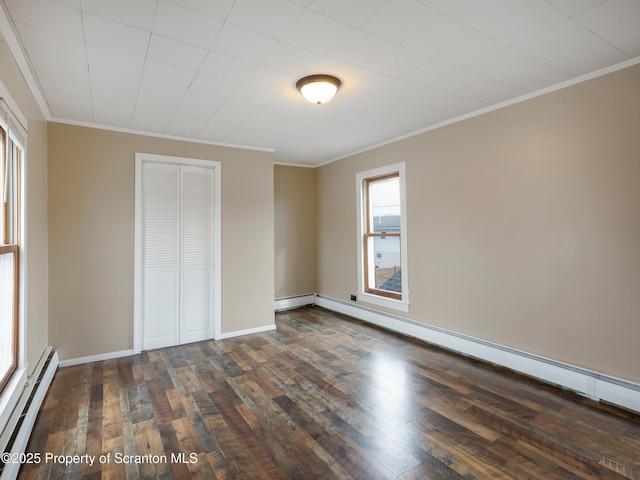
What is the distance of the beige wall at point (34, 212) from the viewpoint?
7.94 feet

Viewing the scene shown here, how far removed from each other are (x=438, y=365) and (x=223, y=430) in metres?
2.22

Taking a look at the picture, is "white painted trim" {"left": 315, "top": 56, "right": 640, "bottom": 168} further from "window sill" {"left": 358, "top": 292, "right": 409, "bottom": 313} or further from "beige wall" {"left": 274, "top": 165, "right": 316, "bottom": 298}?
"window sill" {"left": 358, "top": 292, "right": 409, "bottom": 313}

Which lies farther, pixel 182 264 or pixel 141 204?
pixel 182 264

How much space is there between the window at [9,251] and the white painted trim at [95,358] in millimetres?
1399

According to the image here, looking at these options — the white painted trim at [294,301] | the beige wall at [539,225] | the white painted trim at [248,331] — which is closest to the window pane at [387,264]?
the beige wall at [539,225]

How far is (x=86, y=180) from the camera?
3.69 m

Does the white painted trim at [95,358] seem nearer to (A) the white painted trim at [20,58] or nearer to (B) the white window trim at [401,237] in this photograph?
(A) the white painted trim at [20,58]

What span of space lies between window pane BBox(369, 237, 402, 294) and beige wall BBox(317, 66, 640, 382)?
40 cm

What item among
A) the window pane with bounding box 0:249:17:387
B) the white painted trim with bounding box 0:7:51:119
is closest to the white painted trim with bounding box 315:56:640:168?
the white painted trim with bounding box 0:7:51:119

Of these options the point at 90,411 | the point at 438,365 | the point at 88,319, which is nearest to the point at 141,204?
the point at 88,319

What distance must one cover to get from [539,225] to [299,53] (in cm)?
261

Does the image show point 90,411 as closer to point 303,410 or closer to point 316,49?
point 303,410

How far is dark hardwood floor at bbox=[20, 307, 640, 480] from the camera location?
2.01 metres

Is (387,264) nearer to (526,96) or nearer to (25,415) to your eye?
(526,96)
